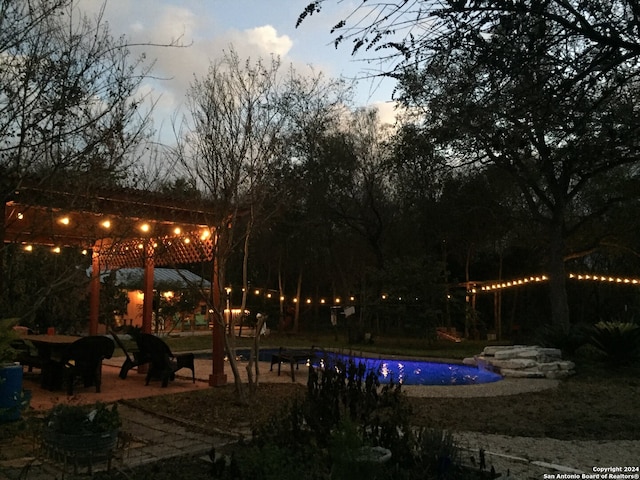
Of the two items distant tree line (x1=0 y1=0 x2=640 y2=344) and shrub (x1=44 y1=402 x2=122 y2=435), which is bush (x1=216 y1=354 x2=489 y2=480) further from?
distant tree line (x1=0 y1=0 x2=640 y2=344)

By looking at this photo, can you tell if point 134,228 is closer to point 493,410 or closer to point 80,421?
point 80,421

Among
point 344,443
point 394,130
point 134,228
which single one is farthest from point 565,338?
point 344,443

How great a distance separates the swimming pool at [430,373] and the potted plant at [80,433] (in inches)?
232

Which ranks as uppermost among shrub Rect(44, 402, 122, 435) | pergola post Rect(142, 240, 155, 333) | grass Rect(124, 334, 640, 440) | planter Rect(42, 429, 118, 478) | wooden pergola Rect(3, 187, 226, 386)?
wooden pergola Rect(3, 187, 226, 386)

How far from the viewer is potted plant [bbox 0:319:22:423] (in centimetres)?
382

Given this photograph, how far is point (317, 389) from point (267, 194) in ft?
11.5

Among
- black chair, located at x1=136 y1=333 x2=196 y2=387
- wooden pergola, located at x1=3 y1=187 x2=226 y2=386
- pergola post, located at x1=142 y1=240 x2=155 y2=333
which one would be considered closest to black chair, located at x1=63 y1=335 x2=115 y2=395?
black chair, located at x1=136 y1=333 x2=196 y2=387

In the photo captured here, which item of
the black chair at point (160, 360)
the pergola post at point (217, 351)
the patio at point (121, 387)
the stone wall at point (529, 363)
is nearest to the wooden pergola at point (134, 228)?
the pergola post at point (217, 351)

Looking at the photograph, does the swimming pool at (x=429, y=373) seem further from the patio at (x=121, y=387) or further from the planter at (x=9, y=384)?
the planter at (x=9, y=384)

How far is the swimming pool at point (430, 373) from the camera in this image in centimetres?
989

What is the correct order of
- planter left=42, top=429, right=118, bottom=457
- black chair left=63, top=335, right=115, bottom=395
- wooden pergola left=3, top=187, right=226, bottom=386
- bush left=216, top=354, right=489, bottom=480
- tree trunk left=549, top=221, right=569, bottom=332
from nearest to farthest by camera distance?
bush left=216, top=354, right=489, bottom=480 → planter left=42, top=429, right=118, bottom=457 → wooden pergola left=3, top=187, right=226, bottom=386 → black chair left=63, top=335, right=115, bottom=395 → tree trunk left=549, top=221, right=569, bottom=332

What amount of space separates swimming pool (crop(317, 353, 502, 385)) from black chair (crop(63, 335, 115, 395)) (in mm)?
3959

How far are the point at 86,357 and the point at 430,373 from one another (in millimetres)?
6783

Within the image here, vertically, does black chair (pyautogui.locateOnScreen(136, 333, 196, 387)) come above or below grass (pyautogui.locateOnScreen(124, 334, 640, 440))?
above
